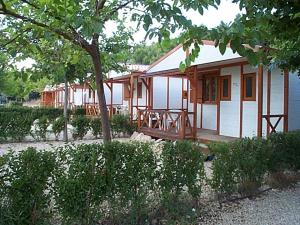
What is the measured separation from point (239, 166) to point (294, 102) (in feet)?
21.3

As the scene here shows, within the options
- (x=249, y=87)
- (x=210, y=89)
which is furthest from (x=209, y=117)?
(x=249, y=87)

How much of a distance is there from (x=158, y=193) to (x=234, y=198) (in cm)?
178

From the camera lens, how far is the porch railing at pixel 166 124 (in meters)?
12.8

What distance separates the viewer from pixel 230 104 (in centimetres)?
1333

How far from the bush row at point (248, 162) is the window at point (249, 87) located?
510cm

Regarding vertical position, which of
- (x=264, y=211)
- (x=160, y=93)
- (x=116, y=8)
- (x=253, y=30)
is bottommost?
(x=264, y=211)

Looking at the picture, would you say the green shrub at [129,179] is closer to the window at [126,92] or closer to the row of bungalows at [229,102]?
the row of bungalows at [229,102]

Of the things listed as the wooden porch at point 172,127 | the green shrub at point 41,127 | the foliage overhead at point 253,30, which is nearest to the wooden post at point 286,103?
the wooden porch at point 172,127

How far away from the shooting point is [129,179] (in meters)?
4.63

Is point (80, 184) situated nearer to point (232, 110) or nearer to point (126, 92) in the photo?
point (232, 110)

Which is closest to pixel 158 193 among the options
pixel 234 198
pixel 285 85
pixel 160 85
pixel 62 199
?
pixel 62 199

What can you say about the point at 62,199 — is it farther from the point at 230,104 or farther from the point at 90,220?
the point at 230,104

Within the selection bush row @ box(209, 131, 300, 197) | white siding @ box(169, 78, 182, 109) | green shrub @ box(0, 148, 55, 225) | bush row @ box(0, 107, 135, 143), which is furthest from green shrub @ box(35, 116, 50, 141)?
green shrub @ box(0, 148, 55, 225)

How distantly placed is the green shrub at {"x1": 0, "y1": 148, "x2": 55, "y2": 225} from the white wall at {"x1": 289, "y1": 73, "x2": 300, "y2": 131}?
923 centimetres
